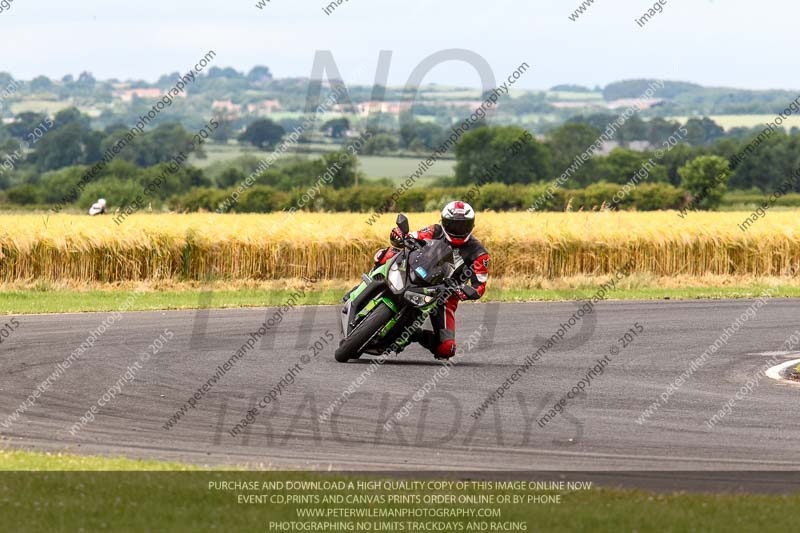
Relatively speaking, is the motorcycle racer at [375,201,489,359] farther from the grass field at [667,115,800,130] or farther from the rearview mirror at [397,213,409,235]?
the grass field at [667,115,800,130]

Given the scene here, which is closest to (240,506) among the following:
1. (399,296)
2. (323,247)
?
(399,296)

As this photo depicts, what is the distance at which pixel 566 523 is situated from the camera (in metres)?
8.04

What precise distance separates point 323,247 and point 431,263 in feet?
49.9

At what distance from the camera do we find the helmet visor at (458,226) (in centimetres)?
1642

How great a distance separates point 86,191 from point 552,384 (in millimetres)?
78110

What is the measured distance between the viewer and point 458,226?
54.0 ft

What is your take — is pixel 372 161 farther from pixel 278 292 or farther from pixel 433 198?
pixel 278 292

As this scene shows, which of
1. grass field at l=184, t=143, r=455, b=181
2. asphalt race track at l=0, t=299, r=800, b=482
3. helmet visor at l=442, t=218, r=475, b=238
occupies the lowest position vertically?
grass field at l=184, t=143, r=455, b=181

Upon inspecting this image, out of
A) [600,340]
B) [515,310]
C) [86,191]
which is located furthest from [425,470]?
[86,191]

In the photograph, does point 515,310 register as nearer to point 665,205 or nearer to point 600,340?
point 600,340

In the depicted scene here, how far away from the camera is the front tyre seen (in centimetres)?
1584

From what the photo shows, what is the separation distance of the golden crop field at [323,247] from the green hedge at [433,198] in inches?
1794

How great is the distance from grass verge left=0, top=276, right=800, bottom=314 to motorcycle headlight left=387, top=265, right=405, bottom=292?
30.8 feet

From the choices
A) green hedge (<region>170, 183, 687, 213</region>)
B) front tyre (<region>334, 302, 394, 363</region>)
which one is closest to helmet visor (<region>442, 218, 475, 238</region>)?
front tyre (<region>334, 302, 394, 363</region>)
